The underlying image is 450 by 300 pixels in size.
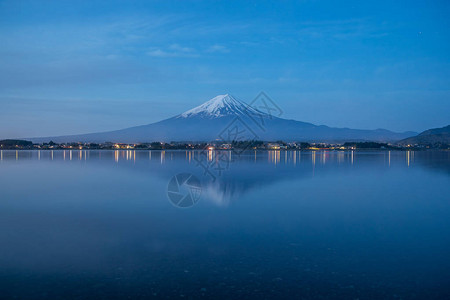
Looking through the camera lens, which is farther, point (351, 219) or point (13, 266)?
point (351, 219)

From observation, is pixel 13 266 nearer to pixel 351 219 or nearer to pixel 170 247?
pixel 170 247

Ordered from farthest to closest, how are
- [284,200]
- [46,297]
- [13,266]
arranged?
[284,200] < [13,266] < [46,297]

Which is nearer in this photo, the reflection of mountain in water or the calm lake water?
the calm lake water

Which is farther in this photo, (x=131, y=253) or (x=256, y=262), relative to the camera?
(x=131, y=253)

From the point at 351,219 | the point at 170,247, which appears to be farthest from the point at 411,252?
the point at 170,247

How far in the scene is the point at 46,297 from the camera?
11.1ft

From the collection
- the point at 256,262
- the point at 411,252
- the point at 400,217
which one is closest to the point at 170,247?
the point at 256,262

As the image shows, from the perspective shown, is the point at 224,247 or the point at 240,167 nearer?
the point at 224,247

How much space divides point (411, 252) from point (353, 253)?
787mm

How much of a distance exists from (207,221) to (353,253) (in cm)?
272

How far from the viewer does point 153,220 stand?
671 cm

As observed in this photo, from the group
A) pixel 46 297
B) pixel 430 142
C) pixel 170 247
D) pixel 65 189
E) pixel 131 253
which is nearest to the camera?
pixel 46 297

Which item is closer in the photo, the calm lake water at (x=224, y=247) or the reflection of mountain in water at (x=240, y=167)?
the calm lake water at (x=224, y=247)

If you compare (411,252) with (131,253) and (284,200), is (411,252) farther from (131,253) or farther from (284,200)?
(284,200)
